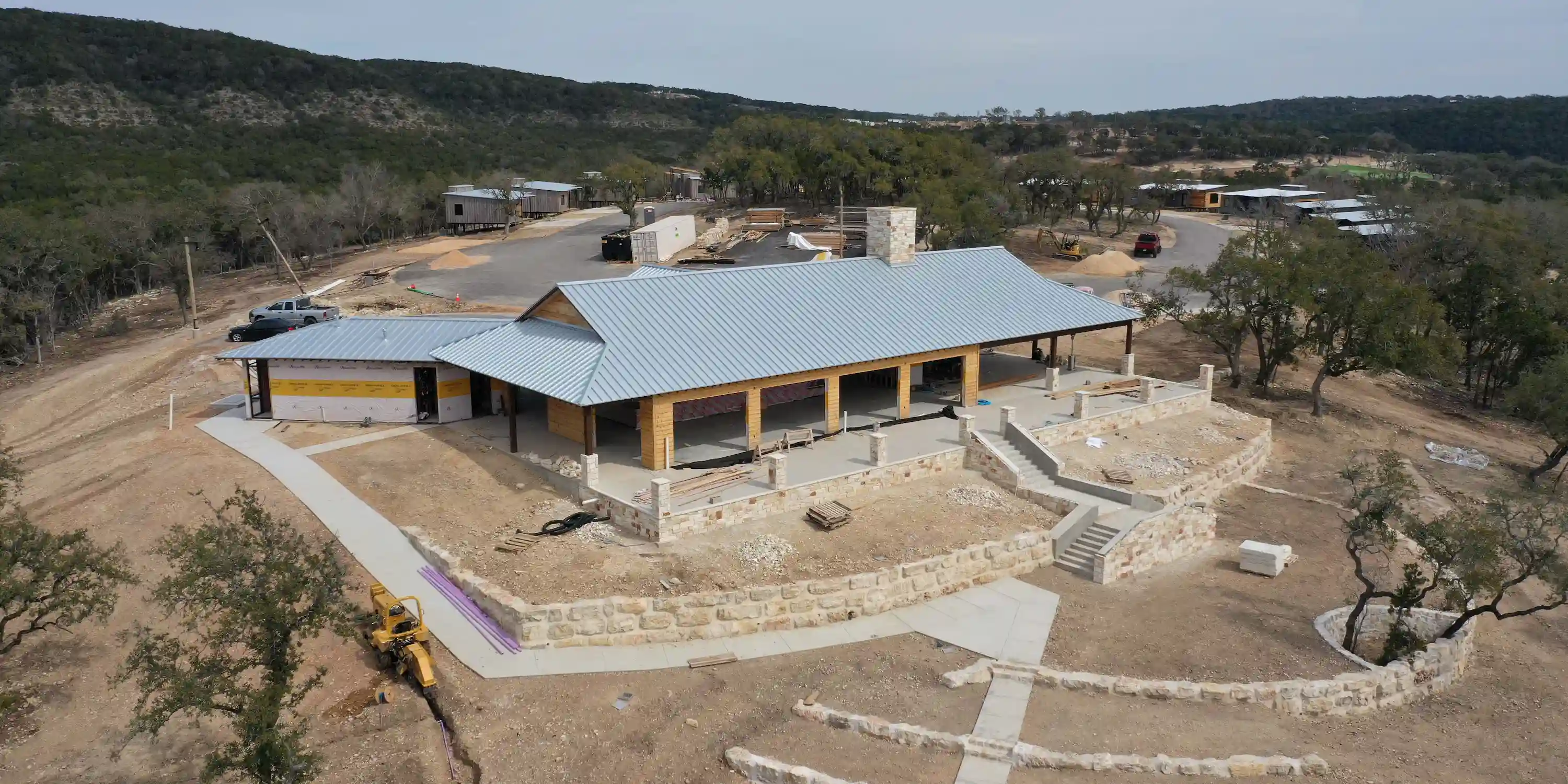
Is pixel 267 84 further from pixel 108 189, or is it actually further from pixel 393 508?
pixel 393 508

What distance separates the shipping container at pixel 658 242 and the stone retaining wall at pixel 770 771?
41205mm

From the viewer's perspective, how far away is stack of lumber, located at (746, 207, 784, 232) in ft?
208

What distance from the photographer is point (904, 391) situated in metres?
28.6

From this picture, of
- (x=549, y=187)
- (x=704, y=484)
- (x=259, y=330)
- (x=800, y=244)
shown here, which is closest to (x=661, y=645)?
(x=704, y=484)

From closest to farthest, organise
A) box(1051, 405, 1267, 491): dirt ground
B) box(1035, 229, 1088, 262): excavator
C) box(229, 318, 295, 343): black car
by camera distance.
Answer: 1. box(1051, 405, 1267, 491): dirt ground
2. box(229, 318, 295, 343): black car
3. box(1035, 229, 1088, 262): excavator

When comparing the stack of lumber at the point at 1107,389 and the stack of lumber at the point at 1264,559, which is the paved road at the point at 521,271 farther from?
the stack of lumber at the point at 1264,559

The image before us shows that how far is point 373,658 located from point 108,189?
5947 cm

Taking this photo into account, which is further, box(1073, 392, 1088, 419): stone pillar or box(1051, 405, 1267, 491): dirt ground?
box(1073, 392, 1088, 419): stone pillar

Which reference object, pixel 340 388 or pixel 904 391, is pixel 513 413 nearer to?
pixel 340 388

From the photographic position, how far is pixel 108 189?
6256 centimetres

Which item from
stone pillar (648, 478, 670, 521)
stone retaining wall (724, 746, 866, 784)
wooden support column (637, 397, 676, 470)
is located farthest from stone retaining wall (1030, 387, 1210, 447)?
stone retaining wall (724, 746, 866, 784)

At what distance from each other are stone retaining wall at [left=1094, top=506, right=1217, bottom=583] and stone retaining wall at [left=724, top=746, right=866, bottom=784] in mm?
10165

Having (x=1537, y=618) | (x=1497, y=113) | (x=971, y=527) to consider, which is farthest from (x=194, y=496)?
(x=1497, y=113)

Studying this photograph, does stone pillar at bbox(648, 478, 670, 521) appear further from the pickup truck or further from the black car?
the black car
